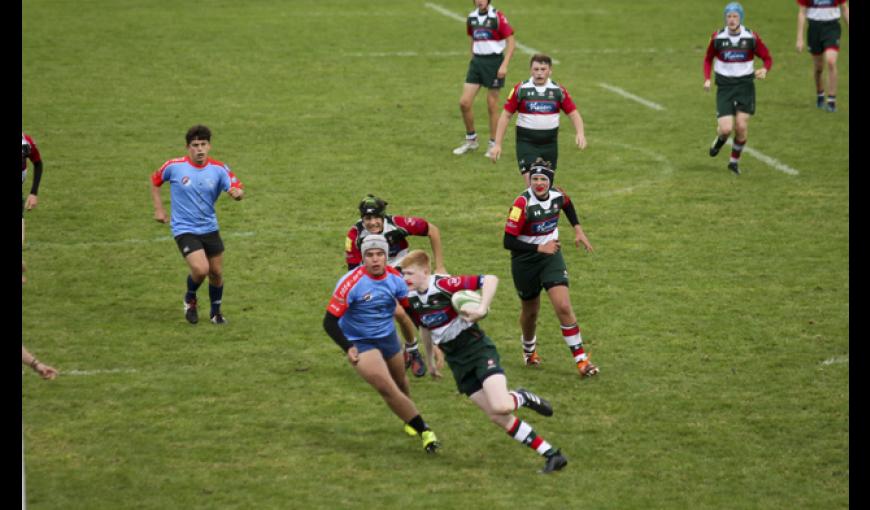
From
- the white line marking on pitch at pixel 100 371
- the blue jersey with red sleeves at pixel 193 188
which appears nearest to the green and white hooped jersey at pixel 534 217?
the blue jersey with red sleeves at pixel 193 188

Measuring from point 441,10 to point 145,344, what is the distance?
23.2 metres

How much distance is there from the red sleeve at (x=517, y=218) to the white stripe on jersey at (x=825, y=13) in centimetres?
1433

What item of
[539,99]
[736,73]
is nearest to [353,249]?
[539,99]

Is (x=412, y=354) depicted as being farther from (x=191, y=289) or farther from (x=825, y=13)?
(x=825, y=13)

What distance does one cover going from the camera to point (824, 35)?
2534 centimetres

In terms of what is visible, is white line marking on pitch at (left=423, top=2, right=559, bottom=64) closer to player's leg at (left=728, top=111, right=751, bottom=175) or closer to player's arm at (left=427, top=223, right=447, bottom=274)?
player's leg at (left=728, top=111, right=751, bottom=175)

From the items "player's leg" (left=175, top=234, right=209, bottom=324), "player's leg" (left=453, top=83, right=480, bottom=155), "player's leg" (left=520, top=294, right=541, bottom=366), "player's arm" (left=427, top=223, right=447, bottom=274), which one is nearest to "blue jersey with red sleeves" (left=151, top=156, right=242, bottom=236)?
"player's leg" (left=175, top=234, right=209, bottom=324)

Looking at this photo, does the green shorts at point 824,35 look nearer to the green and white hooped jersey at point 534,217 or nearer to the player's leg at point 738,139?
the player's leg at point 738,139

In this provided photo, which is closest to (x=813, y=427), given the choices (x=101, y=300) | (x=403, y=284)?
(x=403, y=284)

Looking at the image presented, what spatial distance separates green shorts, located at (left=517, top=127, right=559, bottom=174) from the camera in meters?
18.5

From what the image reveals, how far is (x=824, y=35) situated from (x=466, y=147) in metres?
7.79

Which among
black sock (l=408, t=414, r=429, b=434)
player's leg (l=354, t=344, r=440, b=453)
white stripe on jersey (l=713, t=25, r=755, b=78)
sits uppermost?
white stripe on jersey (l=713, t=25, r=755, b=78)

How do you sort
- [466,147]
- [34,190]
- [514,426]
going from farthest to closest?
[466,147], [34,190], [514,426]

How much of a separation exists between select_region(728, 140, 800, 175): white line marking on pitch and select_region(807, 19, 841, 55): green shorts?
3.56 m
